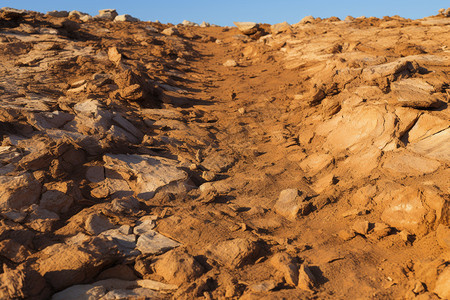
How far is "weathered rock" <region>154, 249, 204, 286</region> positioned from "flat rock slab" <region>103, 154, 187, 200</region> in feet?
3.93

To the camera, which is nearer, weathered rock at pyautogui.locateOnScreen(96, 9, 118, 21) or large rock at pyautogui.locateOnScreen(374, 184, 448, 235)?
large rock at pyautogui.locateOnScreen(374, 184, 448, 235)

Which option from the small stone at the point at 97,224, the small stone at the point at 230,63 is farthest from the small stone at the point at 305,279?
the small stone at the point at 230,63

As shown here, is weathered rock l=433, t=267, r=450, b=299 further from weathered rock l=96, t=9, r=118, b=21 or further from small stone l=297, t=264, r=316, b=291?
weathered rock l=96, t=9, r=118, b=21

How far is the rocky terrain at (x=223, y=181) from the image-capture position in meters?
2.96

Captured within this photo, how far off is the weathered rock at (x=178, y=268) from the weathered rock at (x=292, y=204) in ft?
4.28

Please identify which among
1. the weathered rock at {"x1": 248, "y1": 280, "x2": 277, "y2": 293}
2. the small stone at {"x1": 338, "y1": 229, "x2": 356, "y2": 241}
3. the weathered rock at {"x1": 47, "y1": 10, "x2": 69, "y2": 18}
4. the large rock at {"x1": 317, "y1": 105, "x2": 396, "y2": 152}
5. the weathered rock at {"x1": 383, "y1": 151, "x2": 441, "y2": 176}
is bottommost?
the weathered rock at {"x1": 248, "y1": 280, "x2": 277, "y2": 293}

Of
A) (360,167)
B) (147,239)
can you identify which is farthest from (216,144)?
(147,239)

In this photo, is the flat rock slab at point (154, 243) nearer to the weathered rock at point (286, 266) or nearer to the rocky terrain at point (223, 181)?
the rocky terrain at point (223, 181)

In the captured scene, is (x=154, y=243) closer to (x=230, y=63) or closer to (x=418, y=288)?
(x=418, y=288)

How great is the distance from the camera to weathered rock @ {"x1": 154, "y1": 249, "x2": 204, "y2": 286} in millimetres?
2971

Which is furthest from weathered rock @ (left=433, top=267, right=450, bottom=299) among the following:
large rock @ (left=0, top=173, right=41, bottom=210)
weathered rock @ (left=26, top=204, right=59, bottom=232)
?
large rock @ (left=0, top=173, right=41, bottom=210)

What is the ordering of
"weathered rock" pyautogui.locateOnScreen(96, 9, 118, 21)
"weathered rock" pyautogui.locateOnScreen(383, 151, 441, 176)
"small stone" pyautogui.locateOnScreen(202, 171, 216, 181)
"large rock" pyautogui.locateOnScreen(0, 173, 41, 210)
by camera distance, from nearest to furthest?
1. "large rock" pyautogui.locateOnScreen(0, 173, 41, 210)
2. "weathered rock" pyautogui.locateOnScreen(383, 151, 441, 176)
3. "small stone" pyautogui.locateOnScreen(202, 171, 216, 181)
4. "weathered rock" pyautogui.locateOnScreen(96, 9, 118, 21)

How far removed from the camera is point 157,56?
1041 centimetres

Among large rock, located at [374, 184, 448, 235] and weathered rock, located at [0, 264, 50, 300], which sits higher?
large rock, located at [374, 184, 448, 235]
